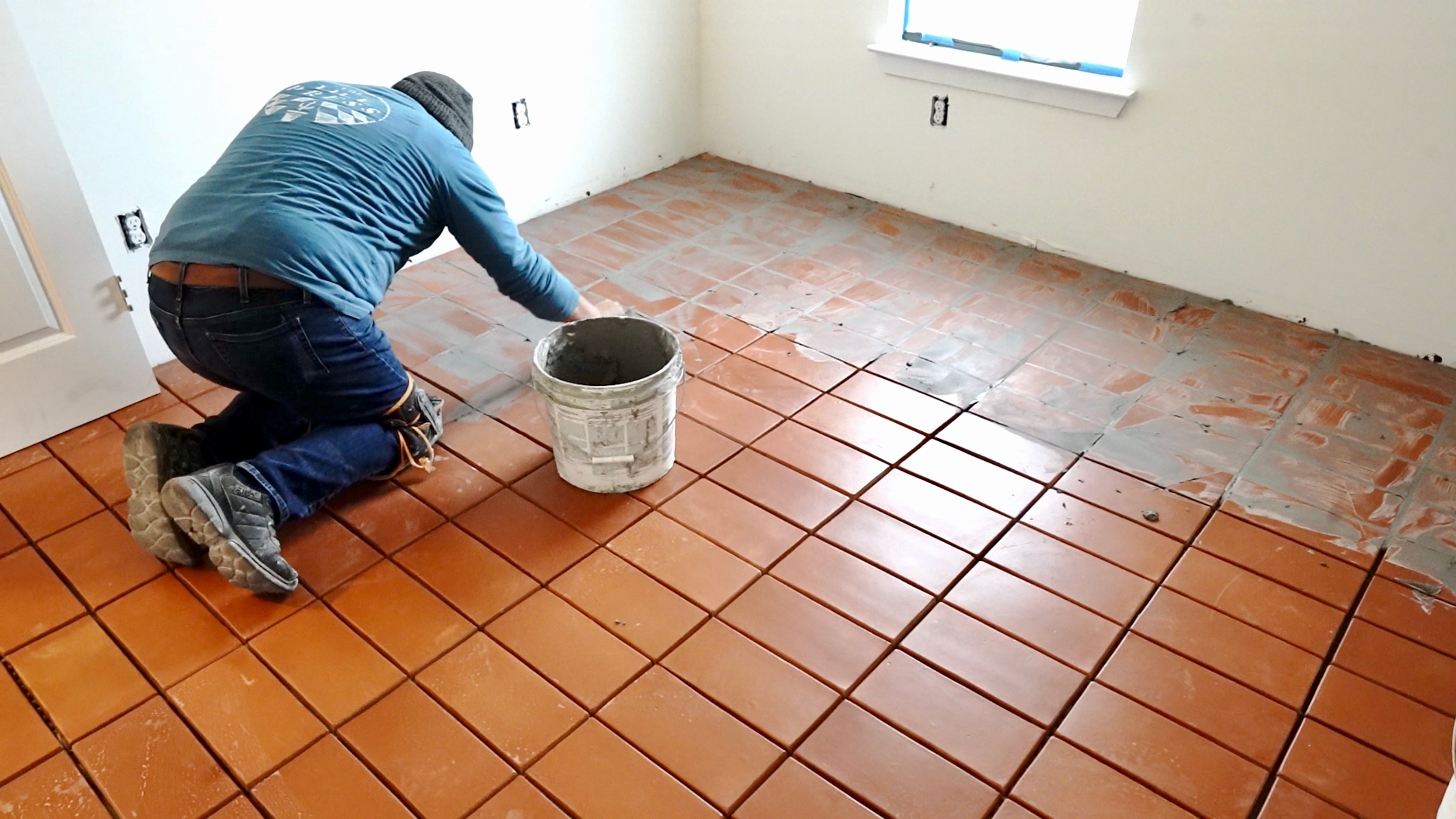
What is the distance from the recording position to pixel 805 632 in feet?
6.05

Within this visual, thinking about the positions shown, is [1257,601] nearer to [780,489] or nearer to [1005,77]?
[780,489]

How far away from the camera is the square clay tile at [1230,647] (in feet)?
5.75

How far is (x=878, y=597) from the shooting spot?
1923mm

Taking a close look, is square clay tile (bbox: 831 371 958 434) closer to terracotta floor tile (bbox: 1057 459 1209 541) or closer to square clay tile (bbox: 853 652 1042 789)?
terracotta floor tile (bbox: 1057 459 1209 541)

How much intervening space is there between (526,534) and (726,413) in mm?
610

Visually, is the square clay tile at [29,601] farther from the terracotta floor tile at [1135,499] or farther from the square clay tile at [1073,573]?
the terracotta floor tile at [1135,499]

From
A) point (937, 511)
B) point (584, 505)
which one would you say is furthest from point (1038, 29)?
point (584, 505)

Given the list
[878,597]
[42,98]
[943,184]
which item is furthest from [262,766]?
[943,184]

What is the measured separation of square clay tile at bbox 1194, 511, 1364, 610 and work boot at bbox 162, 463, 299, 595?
1810 mm

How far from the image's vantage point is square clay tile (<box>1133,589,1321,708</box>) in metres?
1.75

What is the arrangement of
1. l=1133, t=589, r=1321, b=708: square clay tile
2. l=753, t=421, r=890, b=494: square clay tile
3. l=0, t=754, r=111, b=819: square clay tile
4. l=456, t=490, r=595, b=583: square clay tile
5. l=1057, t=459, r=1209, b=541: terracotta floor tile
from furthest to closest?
l=753, t=421, r=890, b=494: square clay tile, l=1057, t=459, r=1209, b=541: terracotta floor tile, l=456, t=490, r=595, b=583: square clay tile, l=1133, t=589, r=1321, b=708: square clay tile, l=0, t=754, r=111, b=819: square clay tile

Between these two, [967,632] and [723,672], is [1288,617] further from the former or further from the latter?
[723,672]

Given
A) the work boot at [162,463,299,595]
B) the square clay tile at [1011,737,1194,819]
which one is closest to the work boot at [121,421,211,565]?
the work boot at [162,463,299,595]

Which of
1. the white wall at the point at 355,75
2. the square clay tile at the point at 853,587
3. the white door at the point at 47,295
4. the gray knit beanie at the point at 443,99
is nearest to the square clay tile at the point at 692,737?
the square clay tile at the point at 853,587
